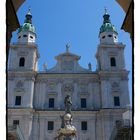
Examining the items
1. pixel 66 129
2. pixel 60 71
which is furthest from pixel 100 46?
pixel 66 129

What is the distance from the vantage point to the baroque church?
119ft

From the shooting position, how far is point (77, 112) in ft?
123

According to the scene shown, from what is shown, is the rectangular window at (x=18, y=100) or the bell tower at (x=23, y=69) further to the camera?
the bell tower at (x=23, y=69)

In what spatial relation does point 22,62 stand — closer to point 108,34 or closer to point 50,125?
point 50,125

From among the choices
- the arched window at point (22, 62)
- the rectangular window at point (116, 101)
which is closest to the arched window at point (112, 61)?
the rectangular window at point (116, 101)

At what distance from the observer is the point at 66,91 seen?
3916cm

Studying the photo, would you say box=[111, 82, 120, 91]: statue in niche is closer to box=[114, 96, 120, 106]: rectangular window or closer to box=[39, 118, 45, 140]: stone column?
box=[114, 96, 120, 106]: rectangular window

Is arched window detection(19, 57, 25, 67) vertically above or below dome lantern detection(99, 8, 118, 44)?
below

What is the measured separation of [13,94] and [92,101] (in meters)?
9.63

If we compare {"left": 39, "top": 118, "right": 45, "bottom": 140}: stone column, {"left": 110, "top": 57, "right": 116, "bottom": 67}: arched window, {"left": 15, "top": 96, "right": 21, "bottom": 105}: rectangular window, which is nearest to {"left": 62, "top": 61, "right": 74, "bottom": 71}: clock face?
{"left": 110, "top": 57, "right": 116, "bottom": 67}: arched window

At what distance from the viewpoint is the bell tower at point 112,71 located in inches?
1497

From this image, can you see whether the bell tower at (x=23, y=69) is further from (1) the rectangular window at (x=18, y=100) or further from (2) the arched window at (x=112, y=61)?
(2) the arched window at (x=112, y=61)

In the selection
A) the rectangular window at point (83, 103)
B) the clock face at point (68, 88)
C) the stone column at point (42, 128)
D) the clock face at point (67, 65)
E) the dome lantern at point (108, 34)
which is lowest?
the stone column at point (42, 128)

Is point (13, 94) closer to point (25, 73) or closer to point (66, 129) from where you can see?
point (25, 73)
